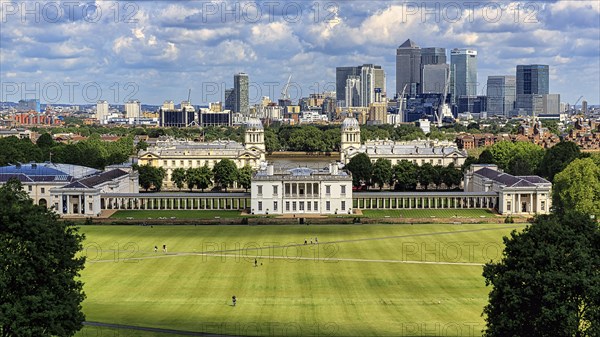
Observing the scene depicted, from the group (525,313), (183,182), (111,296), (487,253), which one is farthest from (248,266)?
(183,182)

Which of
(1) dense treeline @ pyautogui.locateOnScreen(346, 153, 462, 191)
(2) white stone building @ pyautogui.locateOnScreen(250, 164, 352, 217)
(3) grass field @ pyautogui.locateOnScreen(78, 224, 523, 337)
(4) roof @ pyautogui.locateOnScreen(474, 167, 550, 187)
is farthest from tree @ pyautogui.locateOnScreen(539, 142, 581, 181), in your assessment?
(3) grass field @ pyautogui.locateOnScreen(78, 224, 523, 337)

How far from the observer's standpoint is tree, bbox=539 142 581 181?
119m

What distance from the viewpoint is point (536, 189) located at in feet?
337

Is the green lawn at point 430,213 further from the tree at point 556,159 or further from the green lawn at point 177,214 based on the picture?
the tree at point 556,159

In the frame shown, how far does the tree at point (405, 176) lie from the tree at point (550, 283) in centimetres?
8517

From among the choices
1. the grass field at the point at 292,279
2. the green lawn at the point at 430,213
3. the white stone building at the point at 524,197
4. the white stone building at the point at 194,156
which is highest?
the white stone building at the point at 194,156

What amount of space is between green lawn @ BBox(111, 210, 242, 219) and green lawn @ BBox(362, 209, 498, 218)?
52.6 feet

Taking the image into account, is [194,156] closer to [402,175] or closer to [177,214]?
[402,175]

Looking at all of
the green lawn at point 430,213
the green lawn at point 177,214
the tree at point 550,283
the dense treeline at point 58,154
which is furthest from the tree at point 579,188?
the dense treeline at point 58,154

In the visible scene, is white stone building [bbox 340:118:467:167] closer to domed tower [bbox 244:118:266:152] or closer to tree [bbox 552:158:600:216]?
domed tower [bbox 244:118:266:152]

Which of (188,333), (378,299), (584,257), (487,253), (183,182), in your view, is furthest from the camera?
(183,182)

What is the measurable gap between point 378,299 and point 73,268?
21196 millimetres

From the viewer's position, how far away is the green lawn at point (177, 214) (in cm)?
9931

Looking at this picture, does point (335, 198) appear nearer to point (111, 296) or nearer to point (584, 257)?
point (111, 296)
